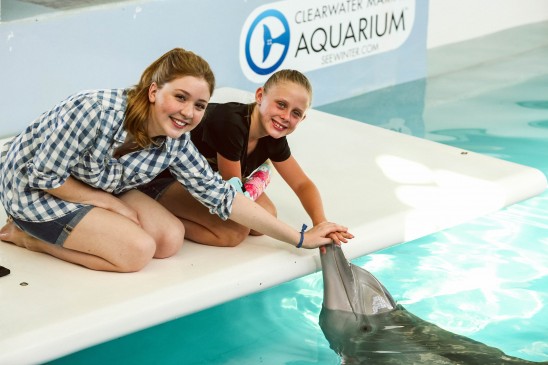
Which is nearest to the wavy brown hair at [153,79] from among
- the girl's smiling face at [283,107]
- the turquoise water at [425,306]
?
the girl's smiling face at [283,107]

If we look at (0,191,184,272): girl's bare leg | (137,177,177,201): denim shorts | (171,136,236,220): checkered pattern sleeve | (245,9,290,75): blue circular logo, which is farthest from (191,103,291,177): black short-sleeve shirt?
(245,9,290,75): blue circular logo

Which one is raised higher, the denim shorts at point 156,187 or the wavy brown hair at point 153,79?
the wavy brown hair at point 153,79

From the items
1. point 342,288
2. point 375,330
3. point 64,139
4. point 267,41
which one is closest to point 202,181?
point 64,139

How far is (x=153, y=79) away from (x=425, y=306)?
1.52m

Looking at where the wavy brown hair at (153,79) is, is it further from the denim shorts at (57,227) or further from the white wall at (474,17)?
the white wall at (474,17)

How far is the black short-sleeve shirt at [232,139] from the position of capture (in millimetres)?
3570

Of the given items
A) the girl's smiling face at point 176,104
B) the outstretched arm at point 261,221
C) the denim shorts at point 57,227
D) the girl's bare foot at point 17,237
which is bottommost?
the girl's bare foot at point 17,237

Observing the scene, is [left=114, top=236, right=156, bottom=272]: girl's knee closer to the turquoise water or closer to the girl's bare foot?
the girl's bare foot

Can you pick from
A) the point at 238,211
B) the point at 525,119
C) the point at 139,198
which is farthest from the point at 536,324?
the point at 525,119

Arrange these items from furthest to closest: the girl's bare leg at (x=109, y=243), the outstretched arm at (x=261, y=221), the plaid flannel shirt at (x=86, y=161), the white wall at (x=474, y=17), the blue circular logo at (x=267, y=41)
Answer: the white wall at (x=474, y=17) < the blue circular logo at (x=267, y=41) < the outstretched arm at (x=261, y=221) < the girl's bare leg at (x=109, y=243) < the plaid flannel shirt at (x=86, y=161)

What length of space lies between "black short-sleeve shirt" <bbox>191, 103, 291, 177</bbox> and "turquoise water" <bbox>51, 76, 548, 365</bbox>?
0.59 m

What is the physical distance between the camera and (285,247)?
3.51 metres

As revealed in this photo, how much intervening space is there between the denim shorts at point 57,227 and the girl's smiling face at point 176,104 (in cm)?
39

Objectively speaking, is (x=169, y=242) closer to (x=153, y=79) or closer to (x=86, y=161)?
(x=86, y=161)
